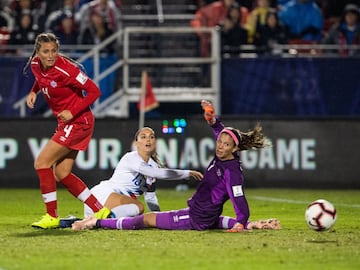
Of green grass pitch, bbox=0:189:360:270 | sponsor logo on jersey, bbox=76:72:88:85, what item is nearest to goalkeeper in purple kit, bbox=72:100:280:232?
green grass pitch, bbox=0:189:360:270

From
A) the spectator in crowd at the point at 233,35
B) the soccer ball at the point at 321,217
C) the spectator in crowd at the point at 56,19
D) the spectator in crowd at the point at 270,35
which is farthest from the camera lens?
the spectator in crowd at the point at 56,19

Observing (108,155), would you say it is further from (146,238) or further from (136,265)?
(136,265)

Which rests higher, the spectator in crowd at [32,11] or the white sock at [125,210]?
the spectator in crowd at [32,11]

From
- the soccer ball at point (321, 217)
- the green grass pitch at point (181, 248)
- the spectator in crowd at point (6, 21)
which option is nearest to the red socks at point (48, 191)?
the green grass pitch at point (181, 248)

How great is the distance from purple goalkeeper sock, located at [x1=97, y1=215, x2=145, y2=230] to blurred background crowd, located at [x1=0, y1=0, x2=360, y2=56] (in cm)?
960

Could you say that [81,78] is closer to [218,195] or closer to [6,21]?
[218,195]

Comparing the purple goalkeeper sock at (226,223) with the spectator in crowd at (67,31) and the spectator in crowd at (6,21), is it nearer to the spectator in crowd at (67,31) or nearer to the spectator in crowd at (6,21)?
the spectator in crowd at (67,31)

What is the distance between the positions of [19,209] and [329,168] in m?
6.78

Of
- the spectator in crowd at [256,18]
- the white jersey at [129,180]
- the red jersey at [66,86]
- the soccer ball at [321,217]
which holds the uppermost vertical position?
the spectator in crowd at [256,18]

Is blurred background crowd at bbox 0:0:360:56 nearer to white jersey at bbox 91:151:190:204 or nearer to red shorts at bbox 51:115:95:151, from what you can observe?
white jersey at bbox 91:151:190:204

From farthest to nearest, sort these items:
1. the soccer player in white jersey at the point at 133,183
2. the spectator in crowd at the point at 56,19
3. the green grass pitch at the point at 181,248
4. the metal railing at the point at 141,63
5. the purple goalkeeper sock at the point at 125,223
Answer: the spectator in crowd at the point at 56,19 < the metal railing at the point at 141,63 < the soccer player in white jersey at the point at 133,183 < the purple goalkeeper sock at the point at 125,223 < the green grass pitch at the point at 181,248

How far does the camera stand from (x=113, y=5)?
2181 centimetres

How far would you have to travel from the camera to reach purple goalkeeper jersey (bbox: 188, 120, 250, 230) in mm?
10930

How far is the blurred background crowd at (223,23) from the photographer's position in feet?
68.8
